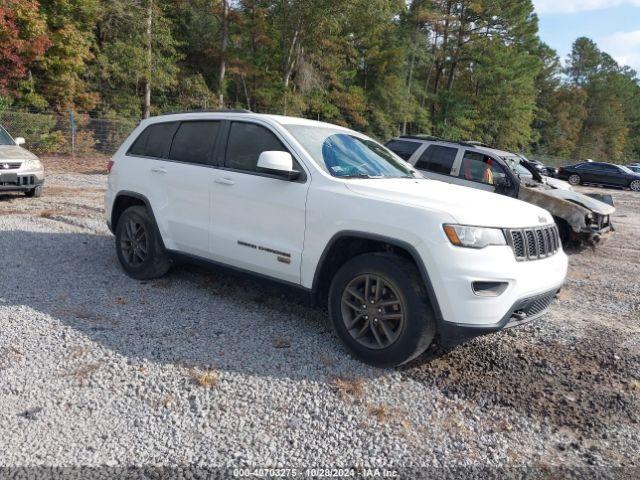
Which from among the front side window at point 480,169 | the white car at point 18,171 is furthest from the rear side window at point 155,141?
the front side window at point 480,169

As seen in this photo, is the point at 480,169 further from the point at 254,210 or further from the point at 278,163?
the point at 278,163

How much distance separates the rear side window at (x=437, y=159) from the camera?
9.90 meters

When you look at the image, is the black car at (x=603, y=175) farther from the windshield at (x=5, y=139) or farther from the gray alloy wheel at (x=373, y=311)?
the gray alloy wheel at (x=373, y=311)

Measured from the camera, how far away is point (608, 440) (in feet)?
10.5

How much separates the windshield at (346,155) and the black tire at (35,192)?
804cm

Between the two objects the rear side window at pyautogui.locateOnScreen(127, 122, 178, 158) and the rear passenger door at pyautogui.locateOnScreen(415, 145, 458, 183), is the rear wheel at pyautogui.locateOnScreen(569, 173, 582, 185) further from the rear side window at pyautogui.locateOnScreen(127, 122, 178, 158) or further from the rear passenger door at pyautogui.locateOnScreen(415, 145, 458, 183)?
the rear side window at pyautogui.locateOnScreen(127, 122, 178, 158)

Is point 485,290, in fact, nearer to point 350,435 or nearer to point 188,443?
point 350,435

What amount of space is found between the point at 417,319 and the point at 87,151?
1890 cm

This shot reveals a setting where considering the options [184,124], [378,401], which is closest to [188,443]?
[378,401]

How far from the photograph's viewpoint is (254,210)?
4504 mm

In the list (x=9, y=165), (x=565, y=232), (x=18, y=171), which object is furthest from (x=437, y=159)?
(x=9, y=165)

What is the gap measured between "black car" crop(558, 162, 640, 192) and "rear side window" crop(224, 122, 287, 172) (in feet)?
98.5

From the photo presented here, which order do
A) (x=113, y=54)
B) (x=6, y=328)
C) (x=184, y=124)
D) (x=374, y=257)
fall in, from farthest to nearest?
(x=113, y=54)
(x=184, y=124)
(x=6, y=328)
(x=374, y=257)

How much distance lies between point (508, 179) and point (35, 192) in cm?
914
